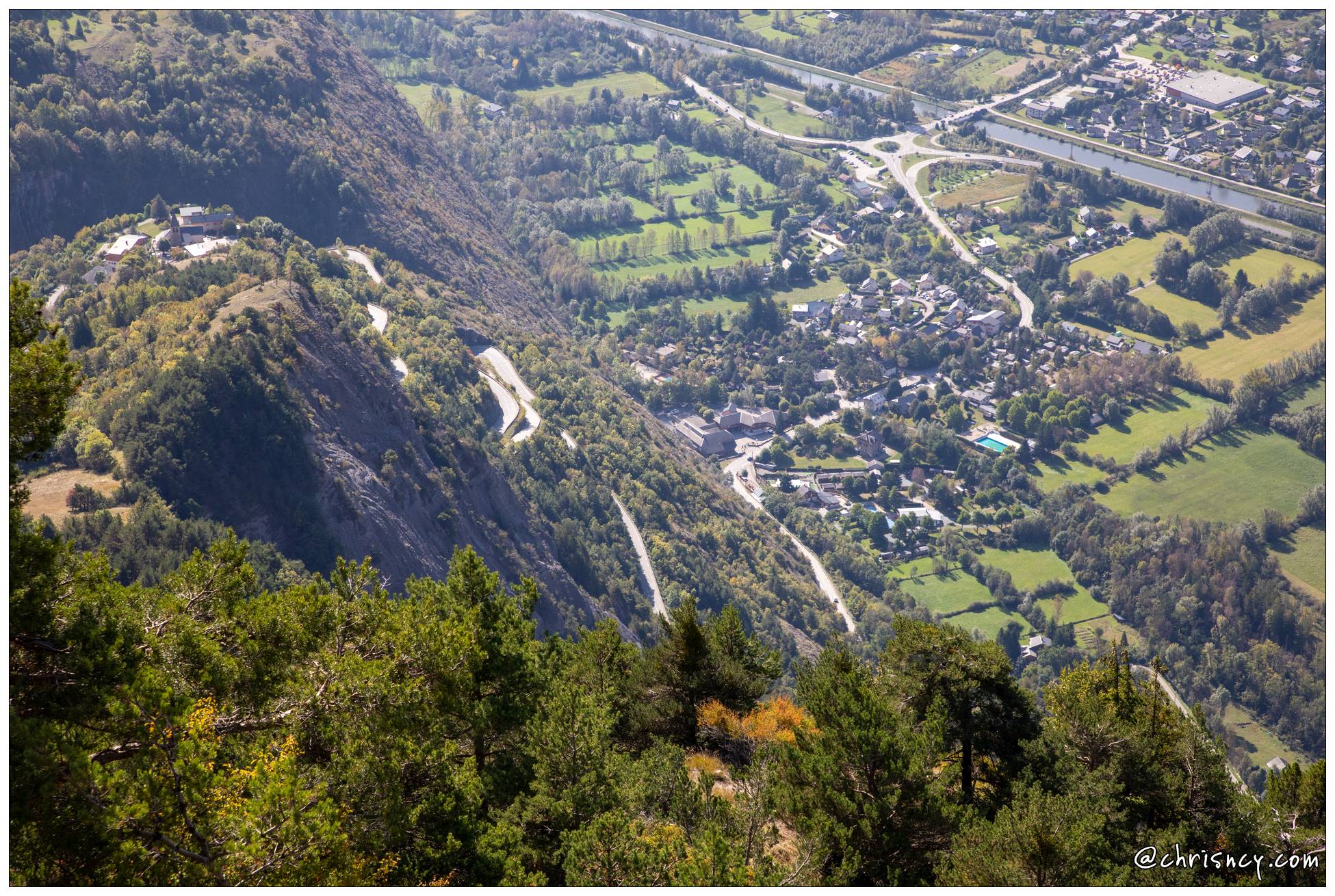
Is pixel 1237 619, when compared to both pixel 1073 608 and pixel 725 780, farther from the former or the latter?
pixel 725 780

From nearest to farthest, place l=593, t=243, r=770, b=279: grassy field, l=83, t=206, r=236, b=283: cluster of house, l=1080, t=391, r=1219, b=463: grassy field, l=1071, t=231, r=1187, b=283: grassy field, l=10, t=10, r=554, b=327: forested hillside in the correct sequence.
Answer: l=83, t=206, r=236, b=283: cluster of house
l=10, t=10, r=554, b=327: forested hillside
l=1080, t=391, r=1219, b=463: grassy field
l=1071, t=231, r=1187, b=283: grassy field
l=593, t=243, r=770, b=279: grassy field

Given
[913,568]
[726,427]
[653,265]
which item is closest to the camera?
[913,568]

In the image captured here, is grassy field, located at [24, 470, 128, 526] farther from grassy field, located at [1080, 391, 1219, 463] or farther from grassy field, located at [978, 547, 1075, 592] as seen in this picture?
grassy field, located at [1080, 391, 1219, 463]

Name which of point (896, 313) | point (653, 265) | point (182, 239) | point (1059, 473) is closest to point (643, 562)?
point (182, 239)

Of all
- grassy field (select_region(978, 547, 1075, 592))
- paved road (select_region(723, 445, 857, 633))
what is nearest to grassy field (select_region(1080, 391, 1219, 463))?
grassy field (select_region(978, 547, 1075, 592))

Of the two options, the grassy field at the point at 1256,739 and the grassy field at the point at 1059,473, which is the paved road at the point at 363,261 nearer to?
the grassy field at the point at 1059,473

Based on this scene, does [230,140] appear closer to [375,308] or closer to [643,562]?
[375,308]
